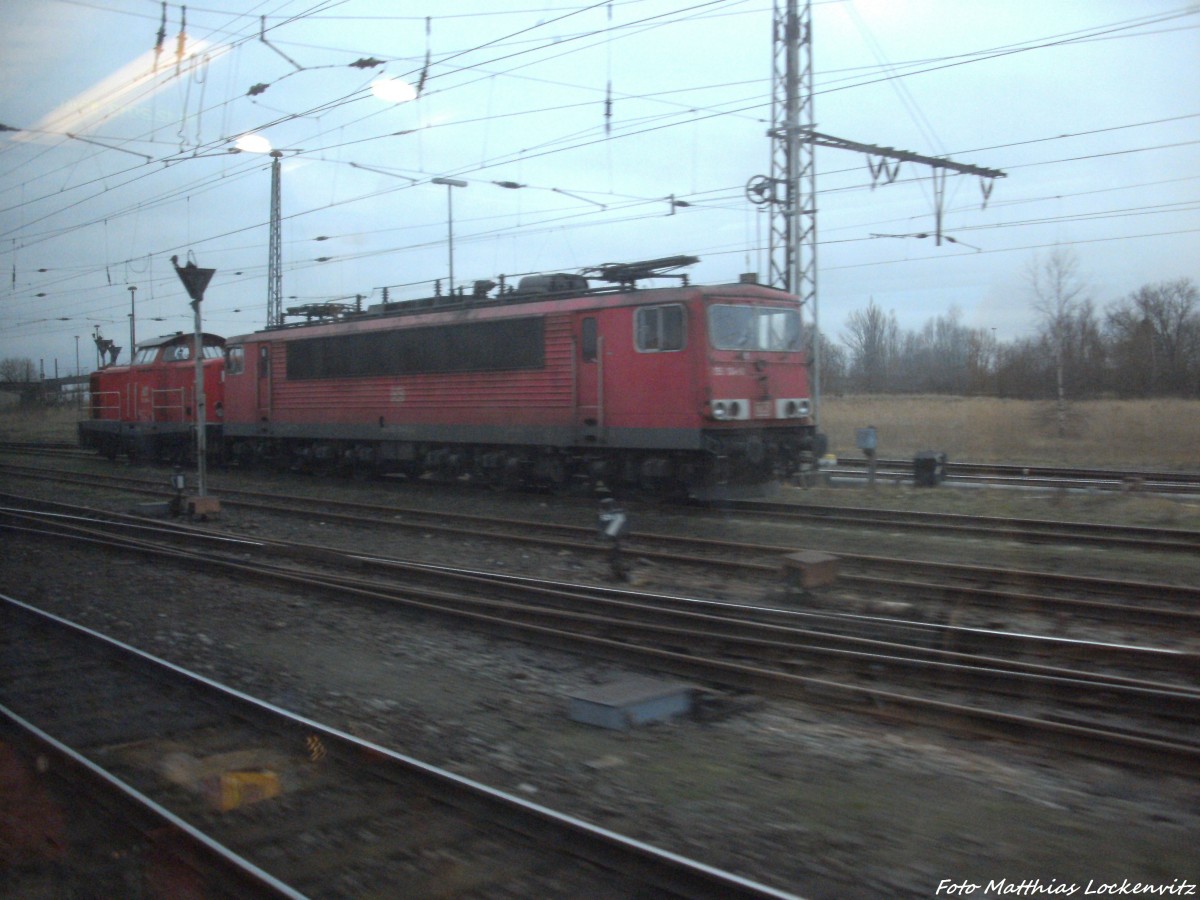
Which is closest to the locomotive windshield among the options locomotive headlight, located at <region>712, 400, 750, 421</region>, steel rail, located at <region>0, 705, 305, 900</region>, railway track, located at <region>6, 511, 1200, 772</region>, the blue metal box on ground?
locomotive headlight, located at <region>712, 400, 750, 421</region>

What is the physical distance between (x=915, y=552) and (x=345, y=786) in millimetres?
8604

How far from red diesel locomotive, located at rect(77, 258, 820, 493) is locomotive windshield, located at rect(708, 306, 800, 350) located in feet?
0.10

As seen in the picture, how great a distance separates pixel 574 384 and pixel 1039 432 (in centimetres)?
1915

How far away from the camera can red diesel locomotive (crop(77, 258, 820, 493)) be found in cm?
1471

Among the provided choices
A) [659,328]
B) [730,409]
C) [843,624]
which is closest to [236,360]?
[659,328]

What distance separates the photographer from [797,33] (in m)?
18.6

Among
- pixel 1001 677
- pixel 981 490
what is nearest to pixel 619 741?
pixel 1001 677

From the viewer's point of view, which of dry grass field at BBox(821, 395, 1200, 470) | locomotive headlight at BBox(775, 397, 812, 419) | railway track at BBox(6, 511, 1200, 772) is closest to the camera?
Answer: railway track at BBox(6, 511, 1200, 772)

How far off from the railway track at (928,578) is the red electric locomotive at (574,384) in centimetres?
218

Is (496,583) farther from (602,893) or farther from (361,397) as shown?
(361,397)

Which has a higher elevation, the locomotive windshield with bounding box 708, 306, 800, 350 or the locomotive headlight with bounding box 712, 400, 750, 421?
the locomotive windshield with bounding box 708, 306, 800, 350

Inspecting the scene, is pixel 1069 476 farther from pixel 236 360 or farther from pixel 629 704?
pixel 236 360

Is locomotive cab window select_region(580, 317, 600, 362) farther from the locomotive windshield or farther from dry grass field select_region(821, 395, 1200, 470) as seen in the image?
dry grass field select_region(821, 395, 1200, 470)

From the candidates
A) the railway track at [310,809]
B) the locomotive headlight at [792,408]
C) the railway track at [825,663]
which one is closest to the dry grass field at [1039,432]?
the locomotive headlight at [792,408]
